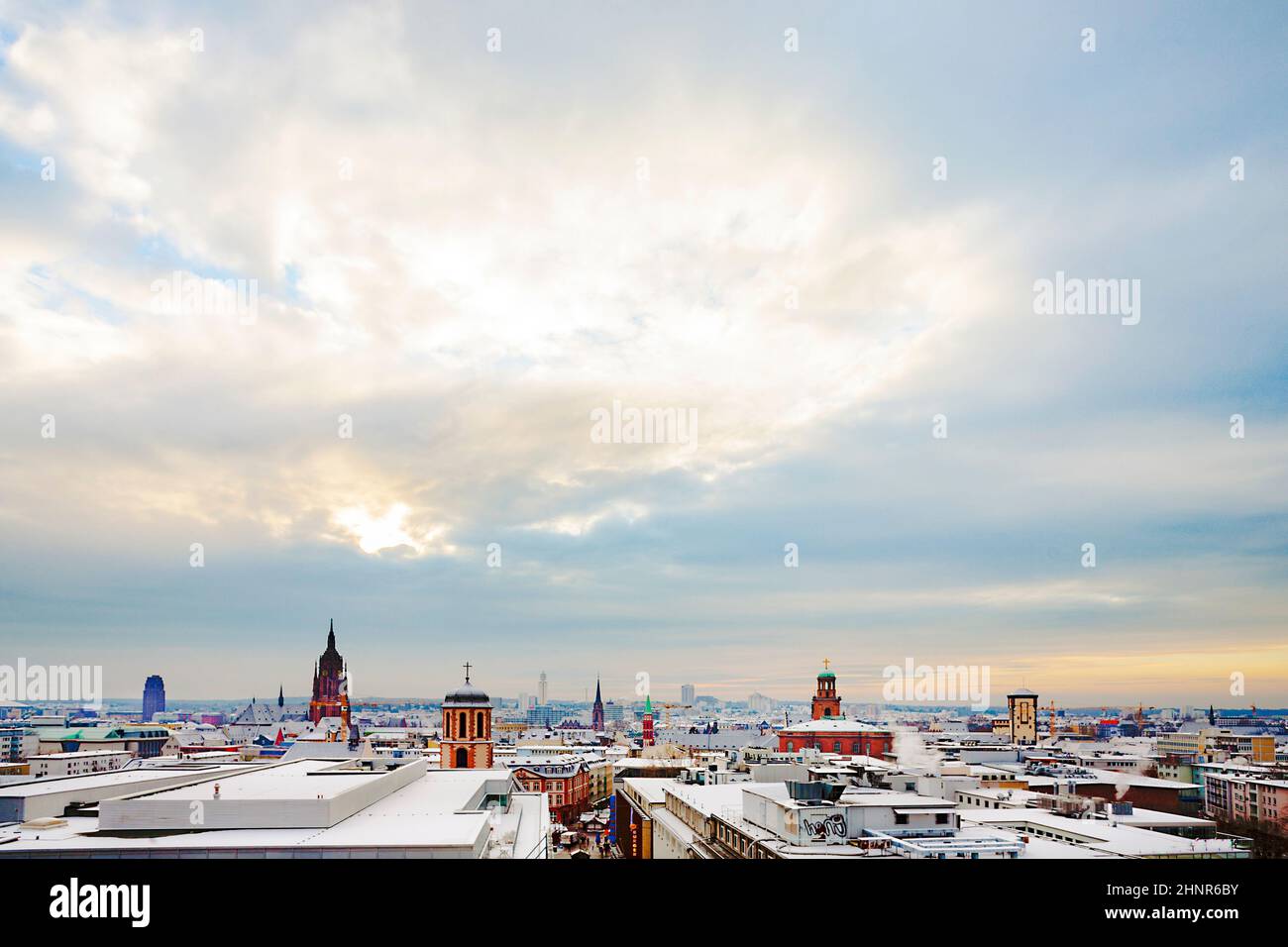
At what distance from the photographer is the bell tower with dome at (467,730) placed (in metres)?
28.3

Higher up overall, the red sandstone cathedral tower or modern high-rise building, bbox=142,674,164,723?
the red sandstone cathedral tower

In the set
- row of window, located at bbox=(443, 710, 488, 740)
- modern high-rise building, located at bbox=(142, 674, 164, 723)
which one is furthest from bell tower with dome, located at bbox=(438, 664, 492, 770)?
modern high-rise building, located at bbox=(142, 674, 164, 723)

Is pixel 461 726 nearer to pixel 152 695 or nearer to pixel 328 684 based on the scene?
pixel 328 684

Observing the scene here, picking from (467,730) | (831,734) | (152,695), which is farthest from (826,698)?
(152,695)

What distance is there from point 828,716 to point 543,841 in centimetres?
4304

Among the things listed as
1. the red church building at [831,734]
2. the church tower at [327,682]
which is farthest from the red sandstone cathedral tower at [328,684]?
the red church building at [831,734]

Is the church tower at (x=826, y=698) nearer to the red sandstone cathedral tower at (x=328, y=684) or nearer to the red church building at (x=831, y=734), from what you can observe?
the red church building at (x=831, y=734)

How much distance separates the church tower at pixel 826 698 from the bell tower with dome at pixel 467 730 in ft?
101

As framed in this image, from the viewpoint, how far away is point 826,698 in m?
54.3

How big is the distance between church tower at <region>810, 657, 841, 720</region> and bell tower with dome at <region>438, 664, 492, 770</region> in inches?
1206

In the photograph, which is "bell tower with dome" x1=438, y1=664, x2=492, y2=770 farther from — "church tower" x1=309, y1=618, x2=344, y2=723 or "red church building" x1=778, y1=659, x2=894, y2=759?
"church tower" x1=309, y1=618, x2=344, y2=723

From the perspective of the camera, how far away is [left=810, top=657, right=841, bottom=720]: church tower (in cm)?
5419

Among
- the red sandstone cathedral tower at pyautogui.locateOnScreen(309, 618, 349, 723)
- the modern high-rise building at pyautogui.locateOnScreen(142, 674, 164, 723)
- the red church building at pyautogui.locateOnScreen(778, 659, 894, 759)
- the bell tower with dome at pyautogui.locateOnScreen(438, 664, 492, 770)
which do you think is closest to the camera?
the bell tower with dome at pyautogui.locateOnScreen(438, 664, 492, 770)

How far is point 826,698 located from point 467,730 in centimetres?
3174
